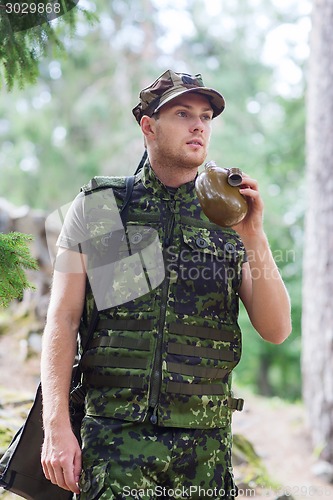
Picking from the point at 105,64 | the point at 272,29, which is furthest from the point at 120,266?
the point at 272,29

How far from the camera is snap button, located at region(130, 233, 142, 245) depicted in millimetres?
2742

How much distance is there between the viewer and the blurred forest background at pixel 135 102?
611 inches

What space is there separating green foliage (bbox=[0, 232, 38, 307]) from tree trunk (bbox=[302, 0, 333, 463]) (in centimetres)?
517

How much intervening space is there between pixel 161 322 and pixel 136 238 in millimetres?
385

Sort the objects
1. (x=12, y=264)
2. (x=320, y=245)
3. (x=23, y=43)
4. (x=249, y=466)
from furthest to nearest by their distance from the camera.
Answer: (x=320, y=245) < (x=249, y=466) < (x=23, y=43) < (x=12, y=264)

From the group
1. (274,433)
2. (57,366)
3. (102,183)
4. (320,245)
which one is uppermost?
(320,245)

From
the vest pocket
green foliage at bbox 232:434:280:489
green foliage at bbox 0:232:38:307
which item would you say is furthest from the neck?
green foliage at bbox 232:434:280:489

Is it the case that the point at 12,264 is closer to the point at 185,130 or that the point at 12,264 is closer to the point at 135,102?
the point at 185,130

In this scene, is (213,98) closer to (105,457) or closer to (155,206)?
(155,206)

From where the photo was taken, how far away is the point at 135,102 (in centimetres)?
1534

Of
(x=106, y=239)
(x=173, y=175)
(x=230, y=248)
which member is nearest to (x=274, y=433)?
(x=230, y=248)

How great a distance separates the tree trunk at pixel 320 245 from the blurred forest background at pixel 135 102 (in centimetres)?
629

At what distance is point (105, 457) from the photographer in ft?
8.09

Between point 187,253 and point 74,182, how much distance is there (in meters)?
13.7
